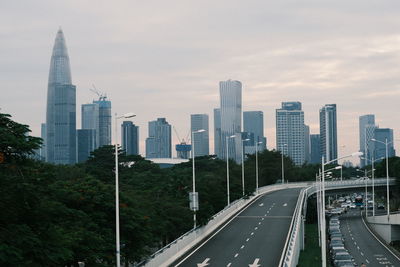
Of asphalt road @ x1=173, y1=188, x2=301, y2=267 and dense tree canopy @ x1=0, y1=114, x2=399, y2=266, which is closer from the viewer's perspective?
dense tree canopy @ x1=0, y1=114, x2=399, y2=266

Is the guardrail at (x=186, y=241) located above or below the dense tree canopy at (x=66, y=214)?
below

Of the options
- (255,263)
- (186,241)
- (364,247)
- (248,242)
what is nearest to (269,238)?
(248,242)

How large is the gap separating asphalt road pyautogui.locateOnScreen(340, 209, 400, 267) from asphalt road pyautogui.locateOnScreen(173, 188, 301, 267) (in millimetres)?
8469

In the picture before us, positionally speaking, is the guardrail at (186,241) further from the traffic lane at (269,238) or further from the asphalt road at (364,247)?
the asphalt road at (364,247)

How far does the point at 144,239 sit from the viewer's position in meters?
39.2

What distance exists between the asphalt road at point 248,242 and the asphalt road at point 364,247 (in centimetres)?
847

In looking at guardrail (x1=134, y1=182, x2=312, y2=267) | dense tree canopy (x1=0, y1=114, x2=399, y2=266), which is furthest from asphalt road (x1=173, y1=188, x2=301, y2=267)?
dense tree canopy (x1=0, y1=114, x2=399, y2=266)

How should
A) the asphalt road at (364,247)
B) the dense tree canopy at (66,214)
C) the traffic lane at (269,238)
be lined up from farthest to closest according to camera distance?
the asphalt road at (364,247), the traffic lane at (269,238), the dense tree canopy at (66,214)

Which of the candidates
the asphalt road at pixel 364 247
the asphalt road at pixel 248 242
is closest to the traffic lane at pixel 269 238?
the asphalt road at pixel 248 242

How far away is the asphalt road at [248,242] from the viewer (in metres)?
42.3

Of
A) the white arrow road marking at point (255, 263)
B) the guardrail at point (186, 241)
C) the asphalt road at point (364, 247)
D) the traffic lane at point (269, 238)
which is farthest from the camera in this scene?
the asphalt road at point (364, 247)

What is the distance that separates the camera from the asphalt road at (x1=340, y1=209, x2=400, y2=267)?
210 ft

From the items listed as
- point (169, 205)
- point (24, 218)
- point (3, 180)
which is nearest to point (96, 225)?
point (24, 218)

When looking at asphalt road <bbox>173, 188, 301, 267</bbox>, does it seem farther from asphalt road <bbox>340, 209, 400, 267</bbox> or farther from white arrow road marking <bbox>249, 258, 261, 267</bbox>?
asphalt road <bbox>340, 209, 400, 267</bbox>
